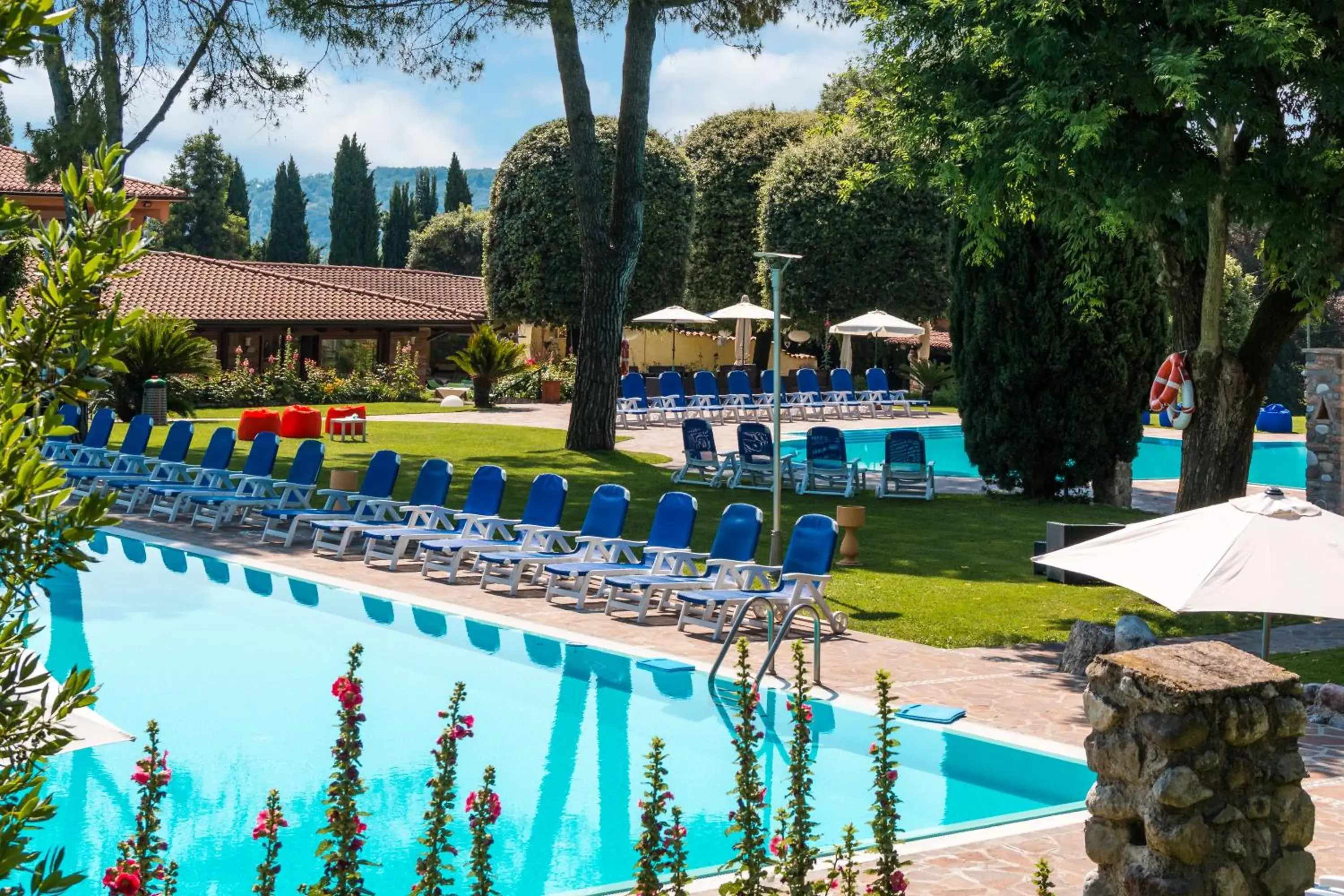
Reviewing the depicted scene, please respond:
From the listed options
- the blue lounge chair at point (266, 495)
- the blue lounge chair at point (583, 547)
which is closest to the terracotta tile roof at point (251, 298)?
the blue lounge chair at point (266, 495)

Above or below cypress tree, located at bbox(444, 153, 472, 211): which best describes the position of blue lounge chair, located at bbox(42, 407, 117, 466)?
below

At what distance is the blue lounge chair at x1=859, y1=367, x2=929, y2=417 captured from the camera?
3784cm

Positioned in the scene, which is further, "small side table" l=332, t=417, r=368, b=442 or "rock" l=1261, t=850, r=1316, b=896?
"small side table" l=332, t=417, r=368, b=442

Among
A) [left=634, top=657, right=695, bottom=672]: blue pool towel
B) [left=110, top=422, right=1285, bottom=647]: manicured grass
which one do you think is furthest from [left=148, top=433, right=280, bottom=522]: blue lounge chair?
[left=634, top=657, right=695, bottom=672]: blue pool towel

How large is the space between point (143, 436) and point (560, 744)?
12432 mm

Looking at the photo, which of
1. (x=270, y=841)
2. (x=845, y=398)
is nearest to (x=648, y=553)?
(x=270, y=841)

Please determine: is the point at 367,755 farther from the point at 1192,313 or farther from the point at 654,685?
the point at 1192,313

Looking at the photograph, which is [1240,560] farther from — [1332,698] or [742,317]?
[742,317]

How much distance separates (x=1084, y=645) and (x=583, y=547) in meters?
5.09

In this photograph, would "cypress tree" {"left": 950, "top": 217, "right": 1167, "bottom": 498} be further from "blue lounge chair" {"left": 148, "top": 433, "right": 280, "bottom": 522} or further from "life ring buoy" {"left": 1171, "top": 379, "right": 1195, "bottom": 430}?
"blue lounge chair" {"left": 148, "top": 433, "right": 280, "bottom": 522}

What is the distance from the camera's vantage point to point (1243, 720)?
5.49 m

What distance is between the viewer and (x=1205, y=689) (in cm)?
543

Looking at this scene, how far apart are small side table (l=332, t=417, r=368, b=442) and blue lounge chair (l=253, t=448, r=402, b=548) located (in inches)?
375

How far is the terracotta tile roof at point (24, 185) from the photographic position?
3853 centimetres
